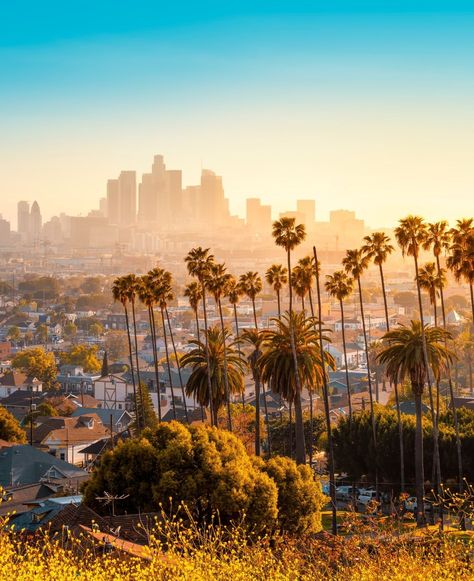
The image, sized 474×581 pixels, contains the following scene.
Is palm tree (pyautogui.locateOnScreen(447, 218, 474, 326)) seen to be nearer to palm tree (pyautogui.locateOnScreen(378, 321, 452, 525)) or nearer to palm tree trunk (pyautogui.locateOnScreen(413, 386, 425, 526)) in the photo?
palm tree (pyautogui.locateOnScreen(378, 321, 452, 525))

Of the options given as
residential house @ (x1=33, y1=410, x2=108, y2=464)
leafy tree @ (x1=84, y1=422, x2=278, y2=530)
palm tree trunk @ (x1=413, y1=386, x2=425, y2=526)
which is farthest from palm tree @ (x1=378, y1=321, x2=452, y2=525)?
residential house @ (x1=33, y1=410, x2=108, y2=464)

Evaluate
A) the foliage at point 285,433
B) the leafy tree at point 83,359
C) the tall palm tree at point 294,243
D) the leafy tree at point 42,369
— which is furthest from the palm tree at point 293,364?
the leafy tree at point 83,359

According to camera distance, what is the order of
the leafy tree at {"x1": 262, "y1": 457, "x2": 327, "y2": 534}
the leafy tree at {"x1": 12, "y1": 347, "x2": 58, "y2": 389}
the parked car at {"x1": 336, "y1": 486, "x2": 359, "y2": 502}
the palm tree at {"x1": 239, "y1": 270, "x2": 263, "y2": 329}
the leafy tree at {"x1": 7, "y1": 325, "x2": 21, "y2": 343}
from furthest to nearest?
the leafy tree at {"x1": 7, "y1": 325, "x2": 21, "y2": 343} → the leafy tree at {"x1": 12, "y1": 347, "x2": 58, "y2": 389} → the palm tree at {"x1": 239, "y1": 270, "x2": 263, "y2": 329} → the parked car at {"x1": 336, "y1": 486, "x2": 359, "y2": 502} → the leafy tree at {"x1": 262, "y1": 457, "x2": 327, "y2": 534}

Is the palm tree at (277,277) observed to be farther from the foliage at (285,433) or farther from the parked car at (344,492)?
the parked car at (344,492)

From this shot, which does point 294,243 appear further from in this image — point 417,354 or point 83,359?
point 83,359

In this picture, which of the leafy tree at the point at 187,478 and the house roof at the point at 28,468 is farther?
the house roof at the point at 28,468

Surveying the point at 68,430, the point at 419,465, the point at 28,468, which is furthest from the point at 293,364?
the point at 68,430

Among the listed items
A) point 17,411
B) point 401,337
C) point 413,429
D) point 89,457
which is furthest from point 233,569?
point 17,411
